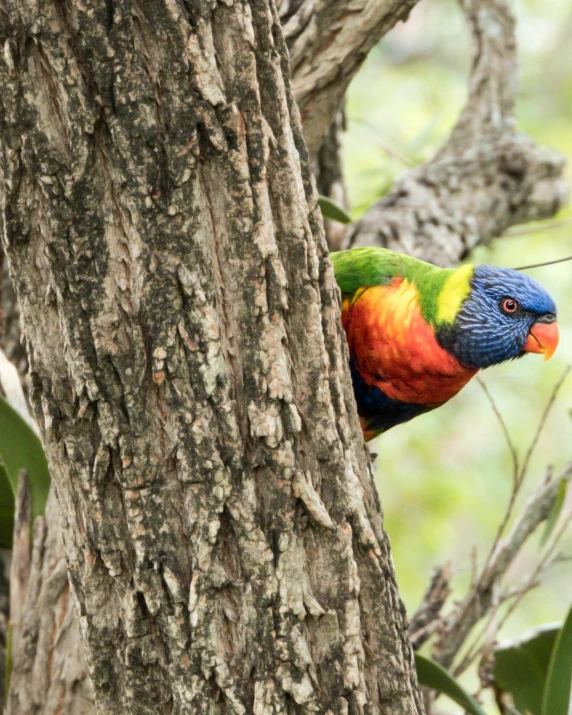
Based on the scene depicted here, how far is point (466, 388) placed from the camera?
6.40 metres

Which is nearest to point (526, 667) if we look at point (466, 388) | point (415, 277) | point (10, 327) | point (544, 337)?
point (544, 337)

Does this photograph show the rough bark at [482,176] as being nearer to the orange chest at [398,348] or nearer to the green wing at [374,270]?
the green wing at [374,270]

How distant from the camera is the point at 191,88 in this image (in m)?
1.05

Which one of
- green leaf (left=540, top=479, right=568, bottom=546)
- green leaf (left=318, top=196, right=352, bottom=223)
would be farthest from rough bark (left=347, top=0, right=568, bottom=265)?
green leaf (left=540, top=479, right=568, bottom=546)

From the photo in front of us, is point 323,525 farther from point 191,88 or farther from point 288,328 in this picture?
point 191,88

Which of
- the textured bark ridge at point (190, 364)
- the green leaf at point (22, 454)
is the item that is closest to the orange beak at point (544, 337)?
the textured bark ridge at point (190, 364)

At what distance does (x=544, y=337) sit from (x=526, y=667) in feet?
3.05

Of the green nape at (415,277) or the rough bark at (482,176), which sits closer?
the green nape at (415,277)

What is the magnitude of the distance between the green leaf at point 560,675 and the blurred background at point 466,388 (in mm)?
3171

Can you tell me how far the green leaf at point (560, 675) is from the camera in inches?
63.6

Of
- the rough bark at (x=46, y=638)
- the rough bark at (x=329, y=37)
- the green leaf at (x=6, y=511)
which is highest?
the rough bark at (x=329, y=37)

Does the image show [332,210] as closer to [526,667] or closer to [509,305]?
[509,305]

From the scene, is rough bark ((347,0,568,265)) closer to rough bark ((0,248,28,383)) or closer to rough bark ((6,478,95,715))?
rough bark ((0,248,28,383))

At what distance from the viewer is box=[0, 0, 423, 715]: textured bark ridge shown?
1041mm
